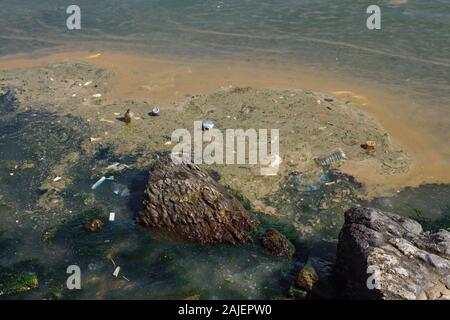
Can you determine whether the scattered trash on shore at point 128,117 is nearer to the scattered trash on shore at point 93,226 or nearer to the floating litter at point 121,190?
the floating litter at point 121,190

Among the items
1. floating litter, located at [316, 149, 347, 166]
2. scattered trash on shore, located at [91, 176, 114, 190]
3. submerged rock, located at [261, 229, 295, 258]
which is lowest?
submerged rock, located at [261, 229, 295, 258]

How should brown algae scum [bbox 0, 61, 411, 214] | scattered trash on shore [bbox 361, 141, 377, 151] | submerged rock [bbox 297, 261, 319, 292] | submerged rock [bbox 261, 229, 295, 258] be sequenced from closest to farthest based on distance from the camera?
submerged rock [bbox 297, 261, 319, 292], submerged rock [bbox 261, 229, 295, 258], brown algae scum [bbox 0, 61, 411, 214], scattered trash on shore [bbox 361, 141, 377, 151]

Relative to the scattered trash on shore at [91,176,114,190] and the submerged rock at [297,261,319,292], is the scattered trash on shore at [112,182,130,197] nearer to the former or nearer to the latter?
the scattered trash on shore at [91,176,114,190]

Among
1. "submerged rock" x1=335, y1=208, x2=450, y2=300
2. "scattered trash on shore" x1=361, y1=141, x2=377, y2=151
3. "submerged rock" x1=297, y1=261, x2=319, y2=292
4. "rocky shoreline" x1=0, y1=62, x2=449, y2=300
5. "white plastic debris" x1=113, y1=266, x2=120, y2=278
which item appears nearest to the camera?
"submerged rock" x1=335, y1=208, x2=450, y2=300

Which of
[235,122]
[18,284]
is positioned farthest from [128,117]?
[18,284]

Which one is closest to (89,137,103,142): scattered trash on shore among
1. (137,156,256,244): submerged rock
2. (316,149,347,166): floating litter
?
(137,156,256,244): submerged rock

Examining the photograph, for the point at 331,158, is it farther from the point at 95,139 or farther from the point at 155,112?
the point at 95,139
